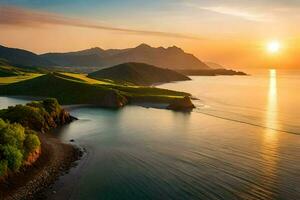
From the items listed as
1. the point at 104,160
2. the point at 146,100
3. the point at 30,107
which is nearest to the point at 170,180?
the point at 104,160

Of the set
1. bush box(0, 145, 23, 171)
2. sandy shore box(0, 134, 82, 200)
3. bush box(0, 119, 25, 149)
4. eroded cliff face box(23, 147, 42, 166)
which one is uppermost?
bush box(0, 119, 25, 149)

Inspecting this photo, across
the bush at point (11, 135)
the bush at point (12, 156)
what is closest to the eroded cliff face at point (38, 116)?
the bush at point (11, 135)

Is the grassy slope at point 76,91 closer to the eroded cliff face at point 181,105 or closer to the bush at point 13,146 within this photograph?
the eroded cliff face at point 181,105

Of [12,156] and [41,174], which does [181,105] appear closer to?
[41,174]

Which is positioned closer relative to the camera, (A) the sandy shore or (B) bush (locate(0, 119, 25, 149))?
(A) the sandy shore

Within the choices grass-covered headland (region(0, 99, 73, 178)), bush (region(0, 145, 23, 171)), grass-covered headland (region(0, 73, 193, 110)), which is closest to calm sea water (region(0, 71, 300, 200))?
bush (region(0, 145, 23, 171))

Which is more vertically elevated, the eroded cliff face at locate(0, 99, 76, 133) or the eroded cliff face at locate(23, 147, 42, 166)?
the eroded cliff face at locate(0, 99, 76, 133)

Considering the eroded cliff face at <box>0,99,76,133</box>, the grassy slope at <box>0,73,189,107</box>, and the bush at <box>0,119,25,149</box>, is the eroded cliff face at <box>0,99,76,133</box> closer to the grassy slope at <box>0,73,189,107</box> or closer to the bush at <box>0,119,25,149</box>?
the bush at <box>0,119,25,149</box>
